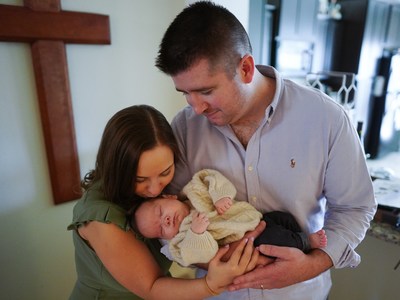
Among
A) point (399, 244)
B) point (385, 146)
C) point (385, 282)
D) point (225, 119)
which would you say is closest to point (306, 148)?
point (225, 119)

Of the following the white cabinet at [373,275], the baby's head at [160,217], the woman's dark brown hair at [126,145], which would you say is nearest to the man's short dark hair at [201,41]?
the woman's dark brown hair at [126,145]

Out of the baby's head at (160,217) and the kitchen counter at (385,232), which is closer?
the baby's head at (160,217)

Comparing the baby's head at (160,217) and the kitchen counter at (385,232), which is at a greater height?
the baby's head at (160,217)

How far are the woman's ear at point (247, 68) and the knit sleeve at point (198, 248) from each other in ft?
1.68

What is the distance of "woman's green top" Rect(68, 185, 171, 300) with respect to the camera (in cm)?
93

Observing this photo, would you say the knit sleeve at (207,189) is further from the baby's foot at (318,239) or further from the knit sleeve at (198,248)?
the baby's foot at (318,239)

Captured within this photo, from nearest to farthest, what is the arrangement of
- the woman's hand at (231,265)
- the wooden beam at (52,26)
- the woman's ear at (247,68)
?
the woman's hand at (231,265), the woman's ear at (247,68), the wooden beam at (52,26)

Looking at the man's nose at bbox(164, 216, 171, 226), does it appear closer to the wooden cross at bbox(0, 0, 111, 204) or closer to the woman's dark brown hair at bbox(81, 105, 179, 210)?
the woman's dark brown hair at bbox(81, 105, 179, 210)

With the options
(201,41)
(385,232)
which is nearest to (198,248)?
(201,41)

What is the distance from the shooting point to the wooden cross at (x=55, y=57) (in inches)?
52.1

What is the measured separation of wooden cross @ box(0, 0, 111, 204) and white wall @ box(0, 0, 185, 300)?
5cm

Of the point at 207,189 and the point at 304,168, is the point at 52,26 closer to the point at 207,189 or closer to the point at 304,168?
the point at 207,189

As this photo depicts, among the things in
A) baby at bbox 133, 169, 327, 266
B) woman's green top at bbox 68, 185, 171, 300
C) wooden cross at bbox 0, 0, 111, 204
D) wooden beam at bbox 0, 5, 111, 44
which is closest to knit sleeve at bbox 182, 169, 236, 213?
baby at bbox 133, 169, 327, 266

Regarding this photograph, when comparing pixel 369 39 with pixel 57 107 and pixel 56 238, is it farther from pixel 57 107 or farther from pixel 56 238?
pixel 56 238
